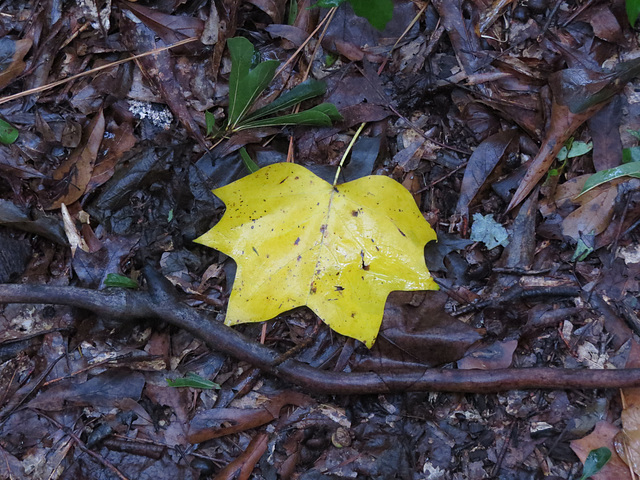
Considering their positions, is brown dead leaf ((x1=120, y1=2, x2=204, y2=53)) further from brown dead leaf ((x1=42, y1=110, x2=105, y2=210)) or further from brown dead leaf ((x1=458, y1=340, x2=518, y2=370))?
brown dead leaf ((x1=458, y1=340, x2=518, y2=370))

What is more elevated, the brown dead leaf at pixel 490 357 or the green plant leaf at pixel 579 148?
the green plant leaf at pixel 579 148

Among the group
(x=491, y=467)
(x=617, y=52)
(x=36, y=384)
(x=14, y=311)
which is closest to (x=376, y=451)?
(x=491, y=467)

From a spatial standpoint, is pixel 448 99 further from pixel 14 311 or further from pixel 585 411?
pixel 14 311

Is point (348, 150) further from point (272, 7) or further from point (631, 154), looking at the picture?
point (631, 154)

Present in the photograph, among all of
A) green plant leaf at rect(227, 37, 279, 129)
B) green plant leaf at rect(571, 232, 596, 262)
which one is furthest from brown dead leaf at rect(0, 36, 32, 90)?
green plant leaf at rect(571, 232, 596, 262)

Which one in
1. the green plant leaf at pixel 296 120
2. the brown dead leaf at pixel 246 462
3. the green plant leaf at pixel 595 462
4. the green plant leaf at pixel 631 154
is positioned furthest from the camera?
the green plant leaf at pixel 296 120

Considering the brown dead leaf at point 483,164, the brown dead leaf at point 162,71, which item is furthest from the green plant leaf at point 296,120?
the brown dead leaf at point 483,164

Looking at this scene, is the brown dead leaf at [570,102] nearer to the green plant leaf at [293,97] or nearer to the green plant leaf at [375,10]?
the green plant leaf at [375,10]
